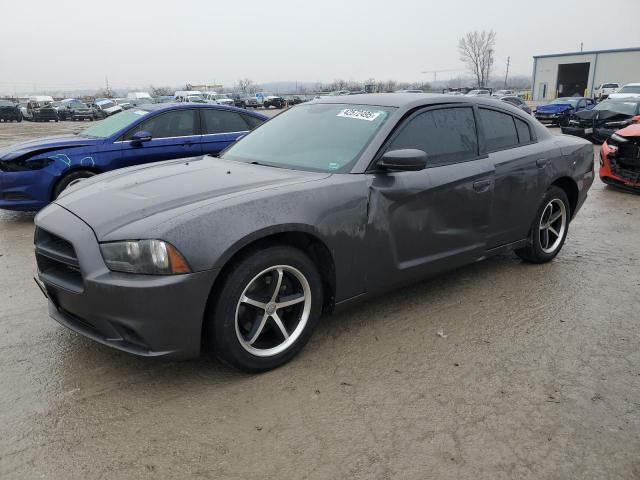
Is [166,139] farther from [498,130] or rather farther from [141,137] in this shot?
[498,130]

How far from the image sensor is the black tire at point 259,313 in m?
2.81

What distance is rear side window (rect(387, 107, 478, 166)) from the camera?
3758mm

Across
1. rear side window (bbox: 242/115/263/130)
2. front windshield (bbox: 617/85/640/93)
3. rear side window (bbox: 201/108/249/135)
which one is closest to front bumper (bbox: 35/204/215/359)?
rear side window (bbox: 201/108/249/135)

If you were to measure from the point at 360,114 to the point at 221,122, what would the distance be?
175 inches

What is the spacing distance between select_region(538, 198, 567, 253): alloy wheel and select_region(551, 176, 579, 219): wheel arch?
0.53 feet

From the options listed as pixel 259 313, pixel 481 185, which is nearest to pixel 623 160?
pixel 481 185

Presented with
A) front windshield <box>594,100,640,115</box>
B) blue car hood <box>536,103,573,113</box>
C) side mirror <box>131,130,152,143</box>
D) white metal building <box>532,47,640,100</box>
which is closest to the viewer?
side mirror <box>131,130,152,143</box>

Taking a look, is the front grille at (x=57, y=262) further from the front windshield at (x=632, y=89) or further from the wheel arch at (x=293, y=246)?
the front windshield at (x=632, y=89)

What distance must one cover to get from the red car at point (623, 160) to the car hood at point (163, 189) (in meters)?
7.06

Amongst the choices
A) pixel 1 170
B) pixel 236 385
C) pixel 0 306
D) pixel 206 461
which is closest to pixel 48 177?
pixel 1 170

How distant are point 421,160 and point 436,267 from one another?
90 cm

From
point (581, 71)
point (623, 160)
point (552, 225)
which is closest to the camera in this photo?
point (552, 225)

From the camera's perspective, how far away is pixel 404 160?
3.30 m

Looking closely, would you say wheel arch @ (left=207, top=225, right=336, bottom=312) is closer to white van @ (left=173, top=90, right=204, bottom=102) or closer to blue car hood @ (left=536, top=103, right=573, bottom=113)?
blue car hood @ (left=536, top=103, right=573, bottom=113)
